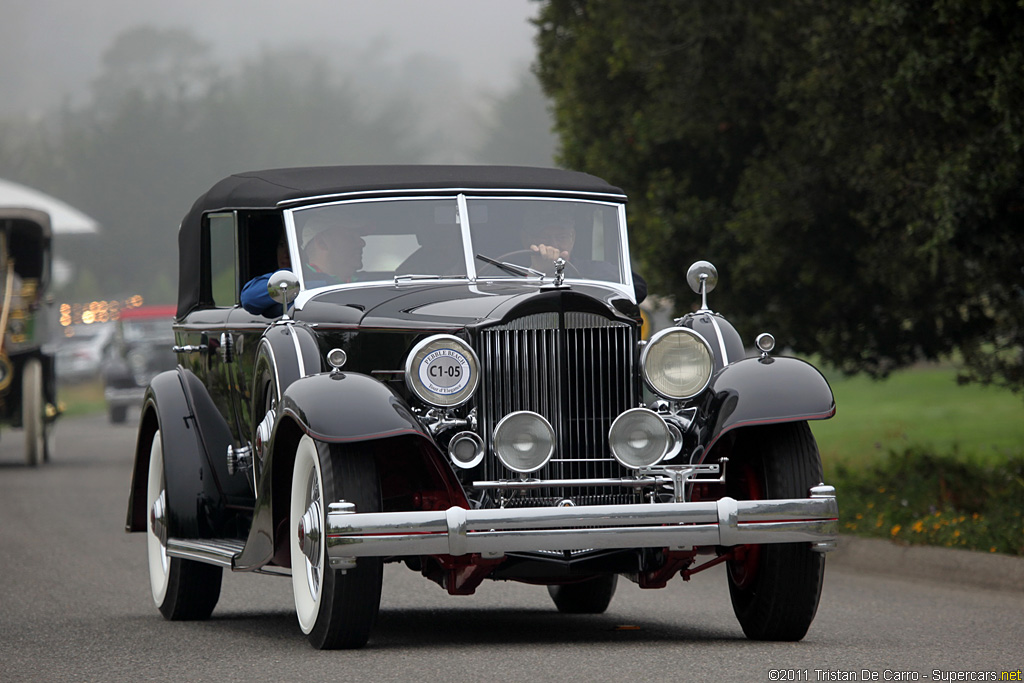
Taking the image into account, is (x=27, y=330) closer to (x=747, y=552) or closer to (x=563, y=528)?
(x=747, y=552)

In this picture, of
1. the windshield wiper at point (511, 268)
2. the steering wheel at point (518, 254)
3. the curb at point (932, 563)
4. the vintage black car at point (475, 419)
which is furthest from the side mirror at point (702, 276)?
the curb at point (932, 563)

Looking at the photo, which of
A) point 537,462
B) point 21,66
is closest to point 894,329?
point 537,462

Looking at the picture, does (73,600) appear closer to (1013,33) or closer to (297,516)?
(297,516)

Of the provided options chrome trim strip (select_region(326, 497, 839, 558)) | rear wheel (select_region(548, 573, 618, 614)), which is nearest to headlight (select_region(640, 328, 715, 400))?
chrome trim strip (select_region(326, 497, 839, 558))

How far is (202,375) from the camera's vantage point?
349 inches

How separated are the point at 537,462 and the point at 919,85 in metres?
5.46

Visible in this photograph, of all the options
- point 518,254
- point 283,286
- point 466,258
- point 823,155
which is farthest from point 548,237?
point 823,155

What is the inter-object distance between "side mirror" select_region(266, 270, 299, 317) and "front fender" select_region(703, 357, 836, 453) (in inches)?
77.0

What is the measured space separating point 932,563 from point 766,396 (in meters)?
3.82

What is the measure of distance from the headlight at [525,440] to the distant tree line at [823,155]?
15.6 feet

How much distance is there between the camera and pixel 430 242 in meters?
7.87

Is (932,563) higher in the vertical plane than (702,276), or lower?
lower

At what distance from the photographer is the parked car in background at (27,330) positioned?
2094cm

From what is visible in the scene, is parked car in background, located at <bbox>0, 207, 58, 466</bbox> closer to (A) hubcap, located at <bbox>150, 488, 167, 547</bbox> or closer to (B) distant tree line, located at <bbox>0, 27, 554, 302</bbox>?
(A) hubcap, located at <bbox>150, 488, 167, 547</bbox>
